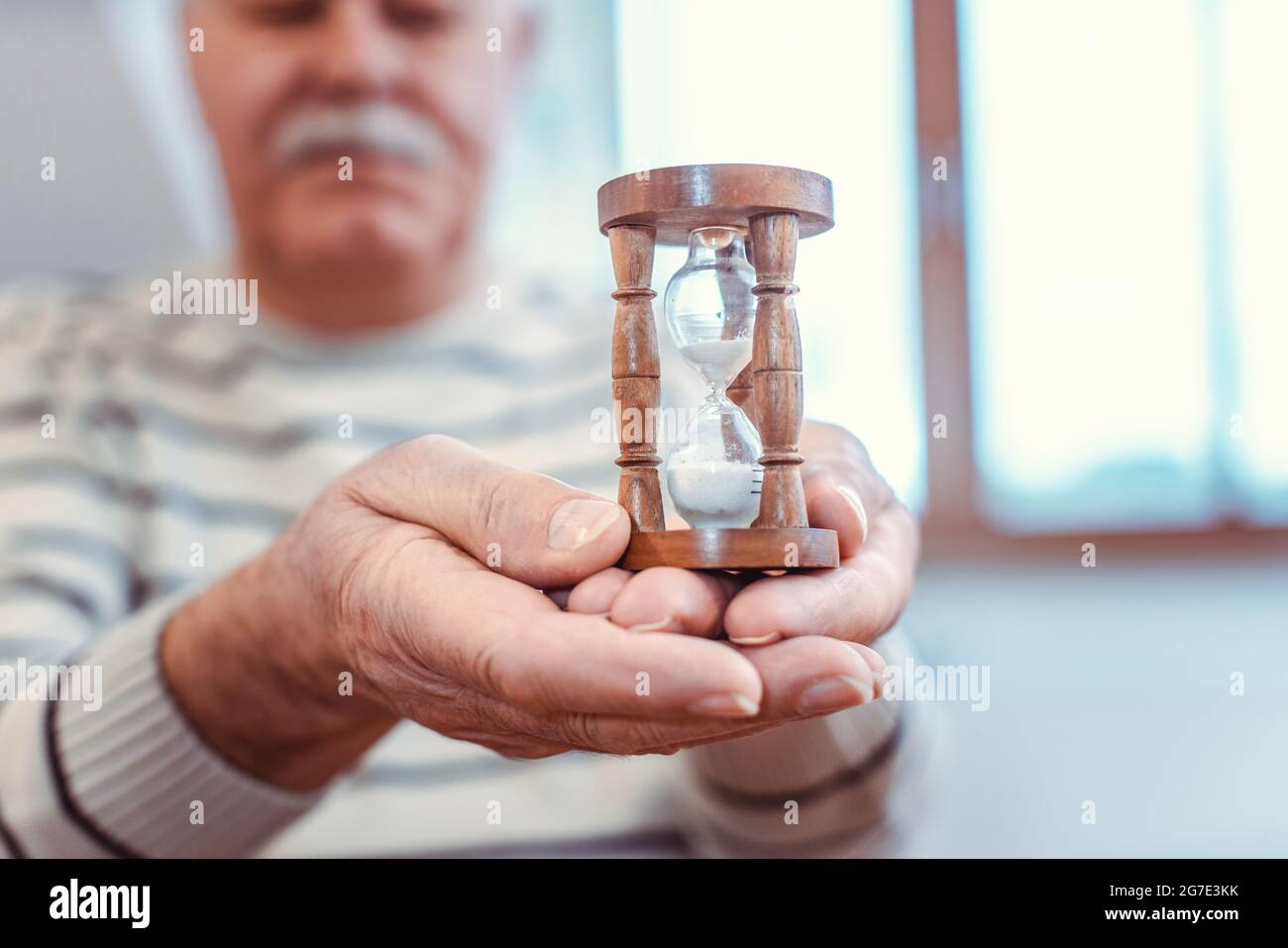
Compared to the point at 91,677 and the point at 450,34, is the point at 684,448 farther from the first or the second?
the point at 450,34

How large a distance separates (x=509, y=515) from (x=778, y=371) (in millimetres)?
A: 210

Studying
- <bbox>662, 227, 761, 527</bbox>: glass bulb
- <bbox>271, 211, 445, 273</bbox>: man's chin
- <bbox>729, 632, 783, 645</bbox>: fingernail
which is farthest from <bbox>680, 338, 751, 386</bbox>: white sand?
<bbox>271, 211, 445, 273</bbox>: man's chin

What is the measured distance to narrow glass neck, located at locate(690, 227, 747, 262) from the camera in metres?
0.91

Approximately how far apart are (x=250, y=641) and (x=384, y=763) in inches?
24.0

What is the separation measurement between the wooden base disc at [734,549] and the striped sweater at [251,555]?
0.45 meters

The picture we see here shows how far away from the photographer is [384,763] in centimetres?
162

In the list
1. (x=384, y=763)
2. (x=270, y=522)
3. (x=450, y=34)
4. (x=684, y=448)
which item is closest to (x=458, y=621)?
(x=684, y=448)

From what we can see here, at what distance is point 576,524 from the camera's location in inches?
30.9

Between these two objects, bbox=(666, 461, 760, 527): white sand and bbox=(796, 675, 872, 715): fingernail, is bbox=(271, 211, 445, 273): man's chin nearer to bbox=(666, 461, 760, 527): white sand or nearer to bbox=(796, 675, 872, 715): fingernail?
bbox=(666, 461, 760, 527): white sand

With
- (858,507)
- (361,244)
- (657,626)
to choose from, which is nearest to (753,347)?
(858,507)

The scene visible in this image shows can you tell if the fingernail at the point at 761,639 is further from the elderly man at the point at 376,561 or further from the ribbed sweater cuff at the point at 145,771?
the ribbed sweater cuff at the point at 145,771

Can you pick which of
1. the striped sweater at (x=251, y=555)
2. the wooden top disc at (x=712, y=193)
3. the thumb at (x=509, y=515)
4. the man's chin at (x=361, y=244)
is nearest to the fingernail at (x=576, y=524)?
the thumb at (x=509, y=515)

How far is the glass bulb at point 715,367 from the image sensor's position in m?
0.86

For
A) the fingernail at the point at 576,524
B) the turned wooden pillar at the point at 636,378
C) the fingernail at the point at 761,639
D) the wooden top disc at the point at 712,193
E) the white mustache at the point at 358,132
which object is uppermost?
the white mustache at the point at 358,132
